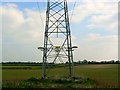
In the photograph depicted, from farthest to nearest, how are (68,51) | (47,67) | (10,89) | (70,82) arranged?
(47,67) < (68,51) < (70,82) < (10,89)

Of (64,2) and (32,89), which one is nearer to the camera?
(32,89)

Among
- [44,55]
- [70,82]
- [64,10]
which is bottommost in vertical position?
[70,82]

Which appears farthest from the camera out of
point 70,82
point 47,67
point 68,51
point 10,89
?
point 47,67

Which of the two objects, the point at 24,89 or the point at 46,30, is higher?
the point at 46,30

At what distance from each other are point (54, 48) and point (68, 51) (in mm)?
1058

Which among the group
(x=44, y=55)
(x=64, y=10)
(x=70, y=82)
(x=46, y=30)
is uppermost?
(x=64, y=10)

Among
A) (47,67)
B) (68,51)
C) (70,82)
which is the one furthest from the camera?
(47,67)

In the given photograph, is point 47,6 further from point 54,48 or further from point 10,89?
point 10,89

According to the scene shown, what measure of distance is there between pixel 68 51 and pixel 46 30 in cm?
218

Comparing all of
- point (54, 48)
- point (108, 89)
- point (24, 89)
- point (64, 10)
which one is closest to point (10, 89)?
point (24, 89)

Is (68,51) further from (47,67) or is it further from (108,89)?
(108,89)

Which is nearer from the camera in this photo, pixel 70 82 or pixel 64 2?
pixel 70 82

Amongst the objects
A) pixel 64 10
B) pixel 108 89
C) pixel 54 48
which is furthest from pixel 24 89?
pixel 64 10

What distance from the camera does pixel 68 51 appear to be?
21938mm
